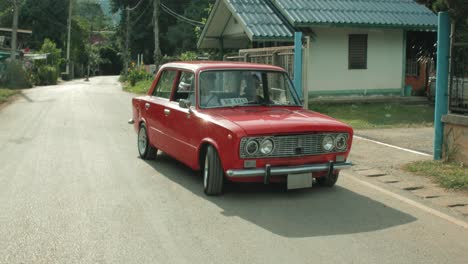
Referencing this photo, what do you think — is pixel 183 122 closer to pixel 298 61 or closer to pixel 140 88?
pixel 298 61

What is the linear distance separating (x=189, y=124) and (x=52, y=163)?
2883mm

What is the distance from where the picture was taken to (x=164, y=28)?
5947 centimetres

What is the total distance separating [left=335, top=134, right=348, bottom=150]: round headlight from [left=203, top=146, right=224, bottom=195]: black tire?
4.77ft

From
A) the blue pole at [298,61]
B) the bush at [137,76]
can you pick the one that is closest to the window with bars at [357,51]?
the blue pole at [298,61]

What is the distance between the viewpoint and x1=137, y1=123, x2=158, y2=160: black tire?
9.45 m

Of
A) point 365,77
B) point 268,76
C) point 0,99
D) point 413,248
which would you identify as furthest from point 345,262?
point 0,99

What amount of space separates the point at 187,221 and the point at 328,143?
2082 millimetres

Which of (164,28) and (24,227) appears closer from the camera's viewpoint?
(24,227)

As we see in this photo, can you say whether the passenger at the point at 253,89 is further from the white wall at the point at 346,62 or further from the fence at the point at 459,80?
the white wall at the point at 346,62

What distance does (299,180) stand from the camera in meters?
6.75

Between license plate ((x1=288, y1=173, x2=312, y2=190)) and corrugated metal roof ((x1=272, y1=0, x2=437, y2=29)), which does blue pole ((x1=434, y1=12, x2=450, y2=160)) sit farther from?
corrugated metal roof ((x1=272, y1=0, x2=437, y2=29))

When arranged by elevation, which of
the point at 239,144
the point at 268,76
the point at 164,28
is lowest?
the point at 239,144

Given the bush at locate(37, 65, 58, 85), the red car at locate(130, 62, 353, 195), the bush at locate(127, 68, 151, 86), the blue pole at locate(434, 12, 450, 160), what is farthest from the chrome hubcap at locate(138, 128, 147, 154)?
the bush at locate(37, 65, 58, 85)

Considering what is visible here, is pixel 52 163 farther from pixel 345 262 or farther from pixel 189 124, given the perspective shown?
pixel 345 262
